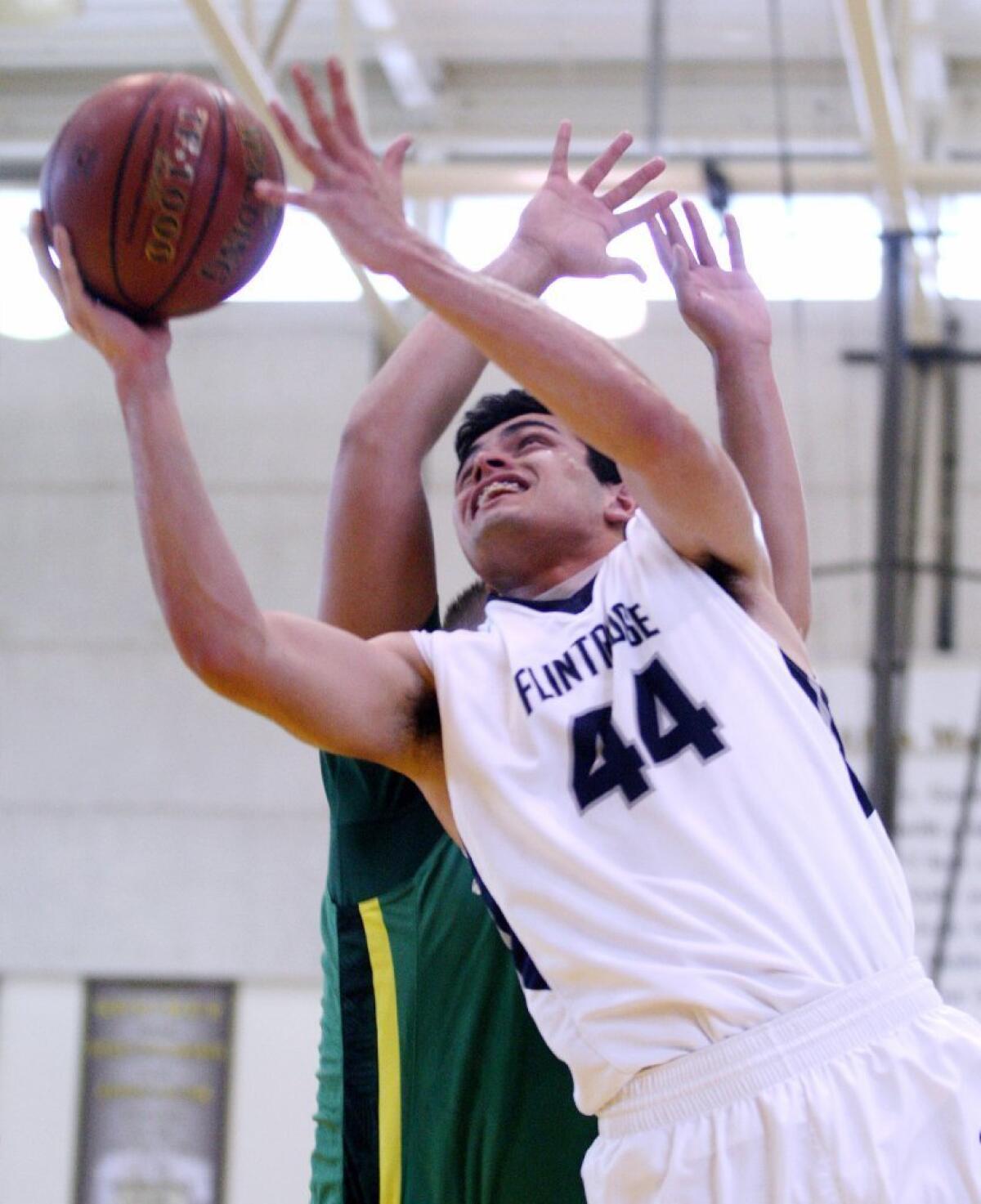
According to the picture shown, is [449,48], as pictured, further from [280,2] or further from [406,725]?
[406,725]

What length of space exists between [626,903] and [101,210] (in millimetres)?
1218

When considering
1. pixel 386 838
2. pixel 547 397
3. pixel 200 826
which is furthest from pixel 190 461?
pixel 200 826

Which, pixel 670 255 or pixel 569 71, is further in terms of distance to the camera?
pixel 569 71

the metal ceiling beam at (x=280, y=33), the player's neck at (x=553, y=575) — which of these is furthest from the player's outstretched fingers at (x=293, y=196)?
the metal ceiling beam at (x=280, y=33)

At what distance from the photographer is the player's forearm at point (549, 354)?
2.15 m

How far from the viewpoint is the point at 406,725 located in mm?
2479

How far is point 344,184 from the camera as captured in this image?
2164mm

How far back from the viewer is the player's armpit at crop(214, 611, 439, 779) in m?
2.25

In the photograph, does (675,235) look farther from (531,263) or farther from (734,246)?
(531,263)

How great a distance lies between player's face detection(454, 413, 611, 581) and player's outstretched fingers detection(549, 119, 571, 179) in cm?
42

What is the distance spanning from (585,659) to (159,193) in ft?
3.01

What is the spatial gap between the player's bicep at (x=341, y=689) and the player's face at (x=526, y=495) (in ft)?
0.77

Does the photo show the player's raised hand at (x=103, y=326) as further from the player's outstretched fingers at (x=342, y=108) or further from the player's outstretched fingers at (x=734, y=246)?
the player's outstretched fingers at (x=734, y=246)

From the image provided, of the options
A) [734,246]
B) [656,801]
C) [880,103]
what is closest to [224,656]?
[656,801]
